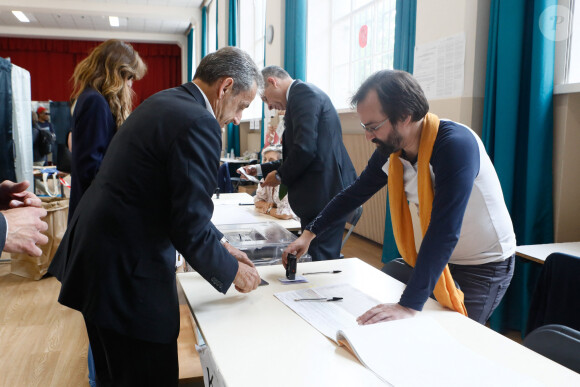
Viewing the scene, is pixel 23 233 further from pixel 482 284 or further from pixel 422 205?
pixel 482 284

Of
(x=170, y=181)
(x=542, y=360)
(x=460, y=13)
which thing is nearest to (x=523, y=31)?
(x=460, y=13)

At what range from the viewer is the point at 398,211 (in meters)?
1.62

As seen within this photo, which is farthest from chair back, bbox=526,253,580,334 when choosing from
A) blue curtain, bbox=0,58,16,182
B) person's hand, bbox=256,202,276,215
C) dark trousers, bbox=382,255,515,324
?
blue curtain, bbox=0,58,16,182

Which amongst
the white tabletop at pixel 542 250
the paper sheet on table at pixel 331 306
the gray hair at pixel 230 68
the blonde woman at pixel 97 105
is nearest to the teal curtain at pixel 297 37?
the blonde woman at pixel 97 105

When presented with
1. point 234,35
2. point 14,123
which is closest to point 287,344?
point 14,123

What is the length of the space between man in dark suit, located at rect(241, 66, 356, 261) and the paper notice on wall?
89 centimetres

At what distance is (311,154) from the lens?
96.4 inches

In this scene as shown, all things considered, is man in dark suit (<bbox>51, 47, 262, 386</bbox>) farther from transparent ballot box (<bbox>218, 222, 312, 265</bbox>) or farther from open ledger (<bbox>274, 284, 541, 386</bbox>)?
transparent ballot box (<bbox>218, 222, 312, 265</bbox>)

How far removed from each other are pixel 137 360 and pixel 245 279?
14.2 inches

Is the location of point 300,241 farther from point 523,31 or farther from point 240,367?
point 523,31

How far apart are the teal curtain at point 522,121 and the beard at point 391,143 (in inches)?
52.7

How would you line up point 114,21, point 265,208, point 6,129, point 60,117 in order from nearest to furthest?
point 265,208, point 6,129, point 114,21, point 60,117

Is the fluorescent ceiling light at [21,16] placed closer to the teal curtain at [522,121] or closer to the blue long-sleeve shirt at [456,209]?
the teal curtain at [522,121]

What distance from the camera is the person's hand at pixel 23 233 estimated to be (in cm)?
102
